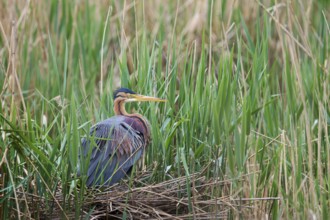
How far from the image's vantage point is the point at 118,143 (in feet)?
12.8

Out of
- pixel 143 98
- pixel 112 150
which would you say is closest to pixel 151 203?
pixel 112 150

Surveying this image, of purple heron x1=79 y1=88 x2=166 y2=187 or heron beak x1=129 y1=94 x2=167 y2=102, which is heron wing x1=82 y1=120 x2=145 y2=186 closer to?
purple heron x1=79 y1=88 x2=166 y2=187

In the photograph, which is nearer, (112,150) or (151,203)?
(151,203)

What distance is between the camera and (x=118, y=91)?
4.04 metres

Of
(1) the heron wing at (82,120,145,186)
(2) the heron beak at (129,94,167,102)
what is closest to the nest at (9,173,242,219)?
(1) the heron wing at (82,120,145,186)

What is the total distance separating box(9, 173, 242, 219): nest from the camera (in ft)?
11.1

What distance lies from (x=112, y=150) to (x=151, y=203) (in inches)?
18.4

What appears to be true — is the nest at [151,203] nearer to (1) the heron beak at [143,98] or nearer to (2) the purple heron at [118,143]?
(2) the purple heron at [118,143]

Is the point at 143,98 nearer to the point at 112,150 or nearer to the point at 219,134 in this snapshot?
the point at 112,150

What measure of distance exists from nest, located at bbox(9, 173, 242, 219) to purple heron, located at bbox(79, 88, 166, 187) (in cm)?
A: 13

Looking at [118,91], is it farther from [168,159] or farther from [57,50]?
[57,50]

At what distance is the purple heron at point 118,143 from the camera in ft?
12.1

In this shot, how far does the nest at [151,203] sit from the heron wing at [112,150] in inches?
4.7

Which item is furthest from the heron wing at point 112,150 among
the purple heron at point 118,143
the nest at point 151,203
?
the nest at point 151,203
